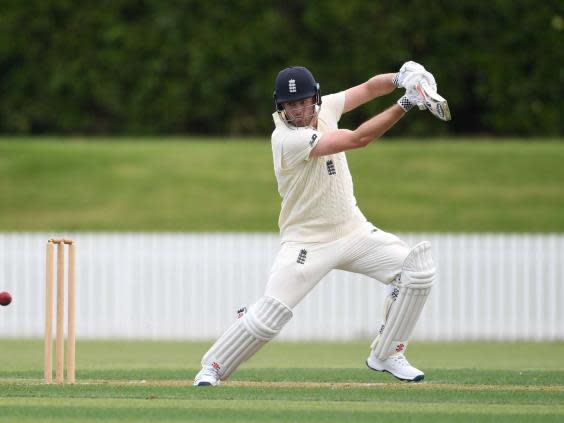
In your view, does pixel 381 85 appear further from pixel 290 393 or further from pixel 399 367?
pixel 290 393

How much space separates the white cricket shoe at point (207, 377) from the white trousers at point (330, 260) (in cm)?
47


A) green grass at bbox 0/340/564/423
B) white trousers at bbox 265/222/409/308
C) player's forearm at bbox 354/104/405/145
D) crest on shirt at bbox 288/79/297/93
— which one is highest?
crest on shirt at bbox 288/79/297/93

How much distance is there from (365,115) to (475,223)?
2.57m

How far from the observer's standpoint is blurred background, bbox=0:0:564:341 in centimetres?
1256

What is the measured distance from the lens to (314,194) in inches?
262

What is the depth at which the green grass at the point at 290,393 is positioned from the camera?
5.45m

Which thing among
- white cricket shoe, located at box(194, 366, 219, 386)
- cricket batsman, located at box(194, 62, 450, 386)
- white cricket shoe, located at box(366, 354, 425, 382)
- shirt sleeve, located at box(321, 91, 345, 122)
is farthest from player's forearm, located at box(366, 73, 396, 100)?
white cricket shoe, located at box(194, 366, 219, 386)

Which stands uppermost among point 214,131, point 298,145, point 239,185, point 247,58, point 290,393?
point 247,58

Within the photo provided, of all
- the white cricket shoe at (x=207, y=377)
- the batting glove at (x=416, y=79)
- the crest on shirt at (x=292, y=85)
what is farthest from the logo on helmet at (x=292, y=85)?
the white cricket shoe at (x=207, y=377)

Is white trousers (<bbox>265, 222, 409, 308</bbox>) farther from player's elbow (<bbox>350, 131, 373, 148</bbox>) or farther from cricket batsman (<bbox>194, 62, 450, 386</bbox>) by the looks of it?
player's elbow (<bbox>350, 131, 373, 148</bbox>)

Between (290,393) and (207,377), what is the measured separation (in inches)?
20.6

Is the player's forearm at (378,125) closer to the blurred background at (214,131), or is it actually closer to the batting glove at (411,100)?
the batting glove at (411,100)

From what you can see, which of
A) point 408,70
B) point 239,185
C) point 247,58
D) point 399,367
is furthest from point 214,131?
point 408,70

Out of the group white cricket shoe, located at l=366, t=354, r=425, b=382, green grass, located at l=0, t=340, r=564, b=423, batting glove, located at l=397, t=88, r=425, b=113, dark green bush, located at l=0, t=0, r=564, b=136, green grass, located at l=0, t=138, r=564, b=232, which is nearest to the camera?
green grass, located at l=0, t=340, r=564, b=423
